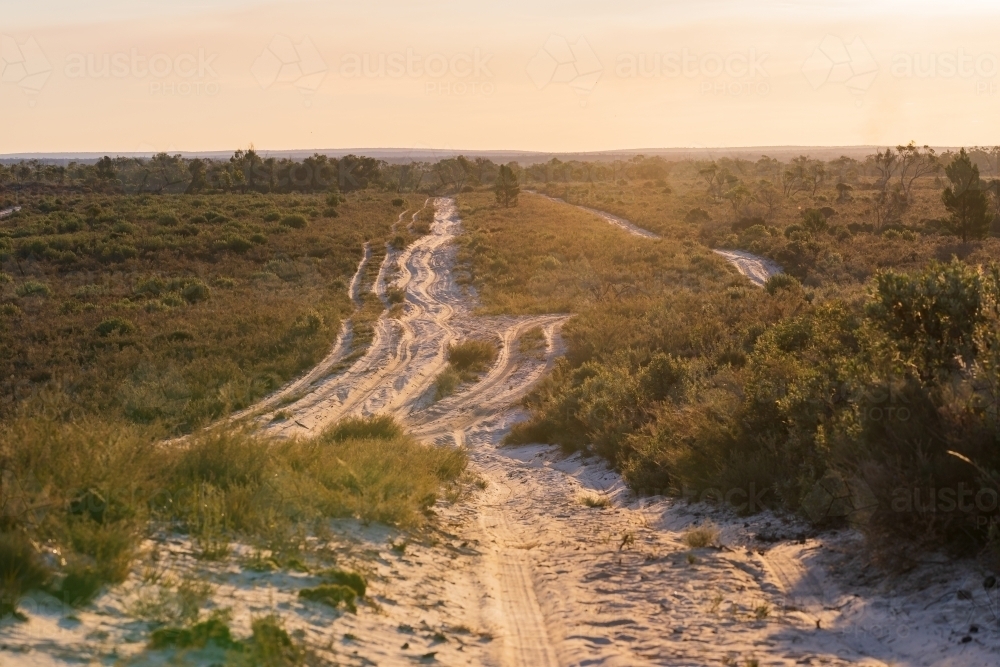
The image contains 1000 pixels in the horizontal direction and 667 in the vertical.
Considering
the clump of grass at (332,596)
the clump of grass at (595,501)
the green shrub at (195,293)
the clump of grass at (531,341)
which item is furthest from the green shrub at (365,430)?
the green shrub at (195,293)

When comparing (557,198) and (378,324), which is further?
(557,198)

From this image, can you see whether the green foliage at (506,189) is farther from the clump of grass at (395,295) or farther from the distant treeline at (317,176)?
the clump of grass at (395,295)

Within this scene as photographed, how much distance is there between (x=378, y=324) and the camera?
25.8 meters

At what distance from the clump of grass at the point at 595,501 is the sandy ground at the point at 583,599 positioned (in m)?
0.07

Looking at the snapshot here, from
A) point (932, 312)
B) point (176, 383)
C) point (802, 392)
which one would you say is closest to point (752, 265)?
point (176, 383)

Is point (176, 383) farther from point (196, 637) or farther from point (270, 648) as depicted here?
point (270, 648)

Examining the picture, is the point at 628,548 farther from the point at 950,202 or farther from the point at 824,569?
the point at 950,202

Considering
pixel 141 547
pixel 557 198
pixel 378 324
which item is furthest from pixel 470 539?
pixel 557 198

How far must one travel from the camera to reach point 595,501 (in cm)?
994

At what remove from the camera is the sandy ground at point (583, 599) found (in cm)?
496

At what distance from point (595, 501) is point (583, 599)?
3.25 meters

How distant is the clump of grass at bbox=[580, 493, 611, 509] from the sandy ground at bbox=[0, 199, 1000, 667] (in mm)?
71

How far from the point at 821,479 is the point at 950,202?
33826 millimetres

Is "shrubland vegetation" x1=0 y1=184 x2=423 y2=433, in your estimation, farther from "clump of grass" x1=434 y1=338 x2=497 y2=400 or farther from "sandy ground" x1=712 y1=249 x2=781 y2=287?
"sandy ground" x1=712 y1=249 x2=781 y2=287
